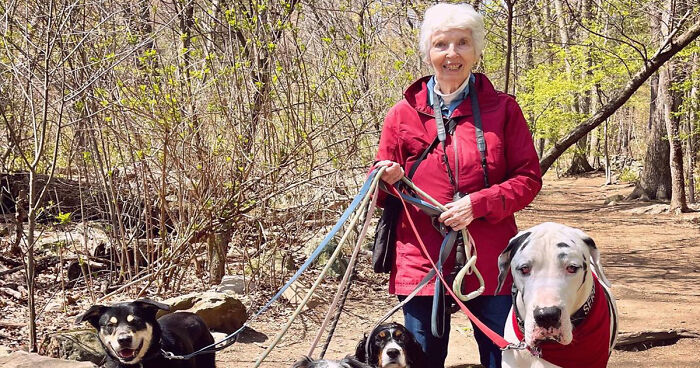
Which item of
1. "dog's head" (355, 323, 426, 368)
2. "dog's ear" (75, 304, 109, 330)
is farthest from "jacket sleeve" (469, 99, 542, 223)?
"dog's ear" (75, 304, 109, 330)

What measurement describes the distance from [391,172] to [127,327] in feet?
6.58

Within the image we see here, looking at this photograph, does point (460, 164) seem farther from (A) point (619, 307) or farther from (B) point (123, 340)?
(A) point (619, 307)

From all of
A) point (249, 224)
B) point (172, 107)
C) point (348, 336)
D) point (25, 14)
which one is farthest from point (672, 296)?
point (25, 14)

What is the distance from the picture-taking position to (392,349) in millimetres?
3928

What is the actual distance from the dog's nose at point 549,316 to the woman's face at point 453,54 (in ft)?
3.50

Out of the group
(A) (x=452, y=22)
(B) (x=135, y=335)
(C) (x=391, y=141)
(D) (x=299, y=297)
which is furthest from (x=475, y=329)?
(D) (x=299, y=297)

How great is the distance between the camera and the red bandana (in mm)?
2738

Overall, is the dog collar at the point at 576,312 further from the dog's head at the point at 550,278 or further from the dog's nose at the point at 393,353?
the dog's nose at the point at 393,353

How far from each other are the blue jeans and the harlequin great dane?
0.20 meters

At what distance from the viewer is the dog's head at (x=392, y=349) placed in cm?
379

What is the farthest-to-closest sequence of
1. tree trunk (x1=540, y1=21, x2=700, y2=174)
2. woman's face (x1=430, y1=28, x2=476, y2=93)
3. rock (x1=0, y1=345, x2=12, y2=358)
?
tree trunk (x1=540, y1=21, x2=700, y2=174) < rock (x1=0, y1=345, x2=12, y2=358) < woman's face (x1=430, y1=28, x2=476, y2=93)

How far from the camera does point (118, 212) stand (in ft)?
22.9

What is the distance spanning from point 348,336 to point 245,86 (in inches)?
103

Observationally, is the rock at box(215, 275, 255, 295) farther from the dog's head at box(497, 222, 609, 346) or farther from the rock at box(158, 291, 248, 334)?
the dog's head at box(497, 222, 609, 346)
